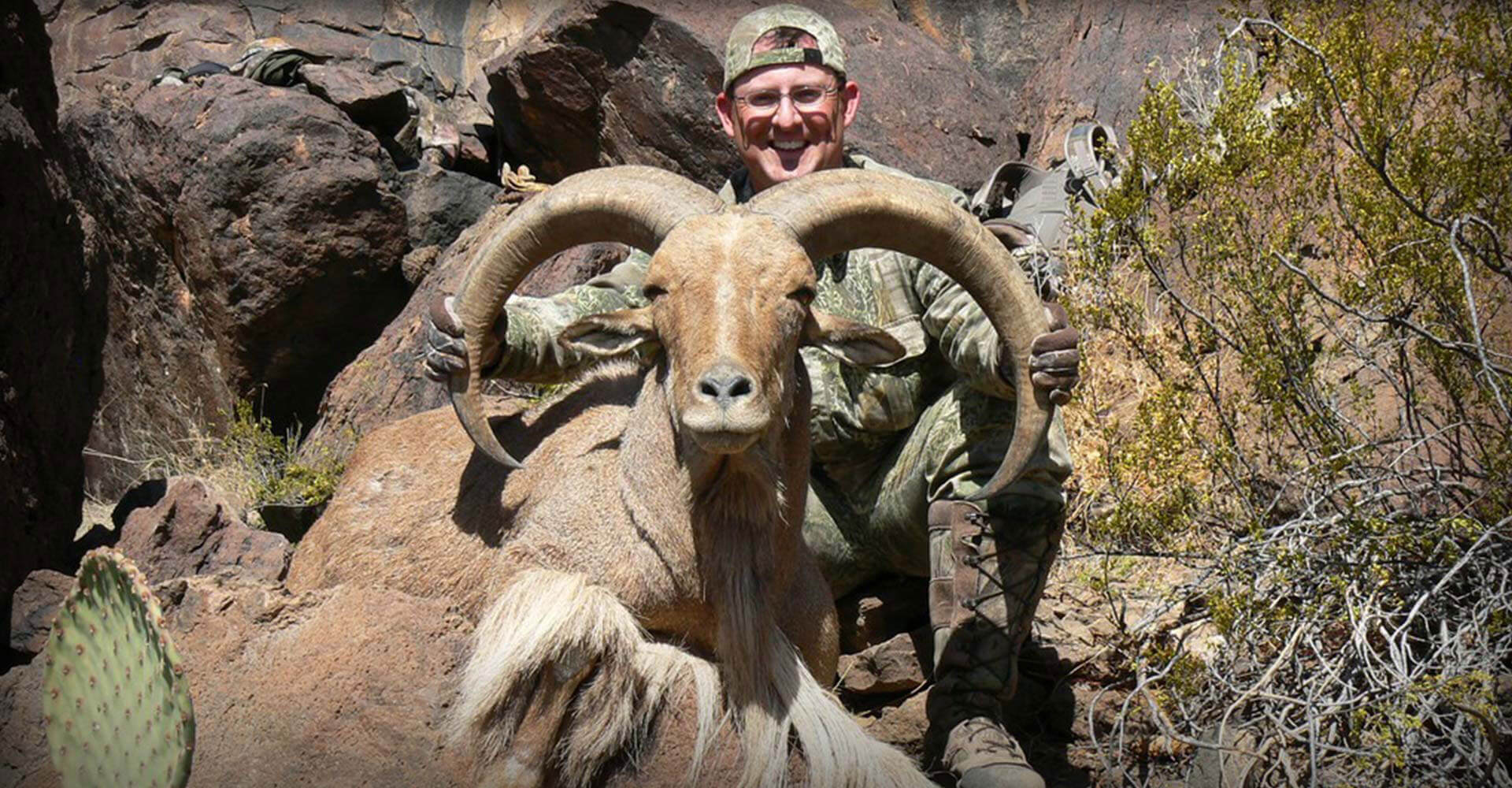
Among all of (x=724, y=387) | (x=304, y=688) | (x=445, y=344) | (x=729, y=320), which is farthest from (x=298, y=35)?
(x=724, y=387)

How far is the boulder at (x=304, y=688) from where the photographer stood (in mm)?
4539

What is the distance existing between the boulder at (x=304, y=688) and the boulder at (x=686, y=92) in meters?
5.16

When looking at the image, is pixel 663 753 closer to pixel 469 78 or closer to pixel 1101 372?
pixel 1101 372

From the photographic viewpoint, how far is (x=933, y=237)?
4.87 metres

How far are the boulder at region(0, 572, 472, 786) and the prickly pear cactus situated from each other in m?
0.44

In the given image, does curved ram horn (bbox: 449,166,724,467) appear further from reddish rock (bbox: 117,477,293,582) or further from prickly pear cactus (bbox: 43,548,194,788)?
reddish rock (bbox: 117,477,293,582)

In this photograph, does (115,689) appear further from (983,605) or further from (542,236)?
(983,605)

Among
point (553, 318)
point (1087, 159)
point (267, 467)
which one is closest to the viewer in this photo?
point (553, 318)

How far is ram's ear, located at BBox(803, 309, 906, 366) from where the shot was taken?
4805 mm

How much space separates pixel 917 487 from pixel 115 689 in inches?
113

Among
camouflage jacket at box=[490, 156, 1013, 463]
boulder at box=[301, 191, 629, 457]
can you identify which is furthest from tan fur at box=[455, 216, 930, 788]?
boulder at box=[301, 191, 629, 457]

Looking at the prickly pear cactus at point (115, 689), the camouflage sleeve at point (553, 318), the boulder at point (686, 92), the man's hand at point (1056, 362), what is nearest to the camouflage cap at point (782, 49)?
the camouflage sleeve at point (553, 318)

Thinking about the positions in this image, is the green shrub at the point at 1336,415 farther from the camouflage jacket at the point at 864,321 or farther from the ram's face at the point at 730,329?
the ram's face at the point at 730,329

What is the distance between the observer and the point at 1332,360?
7137 mm
